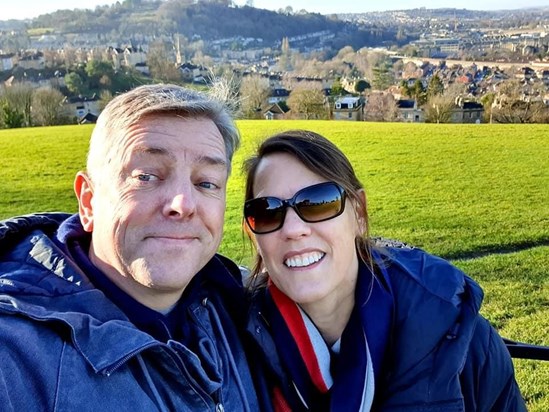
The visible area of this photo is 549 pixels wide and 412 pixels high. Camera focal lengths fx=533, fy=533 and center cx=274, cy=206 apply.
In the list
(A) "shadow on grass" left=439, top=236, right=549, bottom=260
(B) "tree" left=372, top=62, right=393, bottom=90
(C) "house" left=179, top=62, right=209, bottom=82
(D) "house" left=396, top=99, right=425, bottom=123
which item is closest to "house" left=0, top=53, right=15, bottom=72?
(B) "tree" left=372, top=62, right=393, bottom=90

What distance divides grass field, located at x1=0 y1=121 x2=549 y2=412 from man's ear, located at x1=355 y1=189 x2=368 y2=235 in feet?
1.79

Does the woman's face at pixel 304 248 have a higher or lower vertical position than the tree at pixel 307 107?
higher

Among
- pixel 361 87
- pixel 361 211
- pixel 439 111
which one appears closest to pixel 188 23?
pixel 361 87

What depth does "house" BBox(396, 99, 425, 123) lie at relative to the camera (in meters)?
36.4

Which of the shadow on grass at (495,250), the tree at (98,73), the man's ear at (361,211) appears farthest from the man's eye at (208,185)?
the tree at (98,73)

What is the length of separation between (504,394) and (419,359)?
1.21 feet

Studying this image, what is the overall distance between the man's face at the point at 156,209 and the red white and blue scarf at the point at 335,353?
475 mm

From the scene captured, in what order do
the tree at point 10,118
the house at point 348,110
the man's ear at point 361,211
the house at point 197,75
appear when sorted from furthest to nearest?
1. the house at point 348,110
2. the tree at point 10,118
3. the house at point 197,75
4. the man's ear at point 361,211

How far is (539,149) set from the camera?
17.7 meters

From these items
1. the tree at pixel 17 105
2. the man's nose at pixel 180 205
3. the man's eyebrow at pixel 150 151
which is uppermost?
the man's eyebrow at pixel 150 151

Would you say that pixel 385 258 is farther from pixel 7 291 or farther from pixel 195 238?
pixel 7 291

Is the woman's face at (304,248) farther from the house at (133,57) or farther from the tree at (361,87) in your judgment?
the house at (133,57)

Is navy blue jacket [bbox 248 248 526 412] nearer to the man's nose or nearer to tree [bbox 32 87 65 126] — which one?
the man's nose

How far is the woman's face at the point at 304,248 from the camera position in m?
2.19
